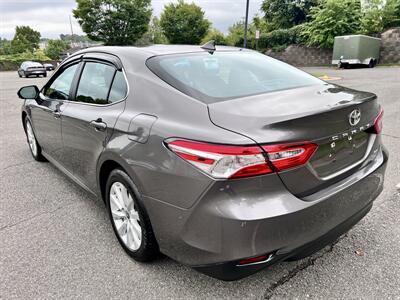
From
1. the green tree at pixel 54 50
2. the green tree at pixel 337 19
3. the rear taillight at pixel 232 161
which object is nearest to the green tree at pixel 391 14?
the green tree at pixel 337 19

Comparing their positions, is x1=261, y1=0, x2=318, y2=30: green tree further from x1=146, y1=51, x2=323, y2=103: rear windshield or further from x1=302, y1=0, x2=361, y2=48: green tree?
x1=146, y1=51, x2=323, y2=103: rear windshield

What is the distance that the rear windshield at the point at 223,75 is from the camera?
2.24 metres

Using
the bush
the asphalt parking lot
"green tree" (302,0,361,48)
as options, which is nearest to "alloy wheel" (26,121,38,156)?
the asphalt parking lot

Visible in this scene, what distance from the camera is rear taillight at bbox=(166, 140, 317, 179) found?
5.60ft

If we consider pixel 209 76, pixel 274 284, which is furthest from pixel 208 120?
pixel 274 284

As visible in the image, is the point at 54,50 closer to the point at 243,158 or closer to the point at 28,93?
the point at 28,93

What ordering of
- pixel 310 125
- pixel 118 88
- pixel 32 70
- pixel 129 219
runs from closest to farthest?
pixel 310 125 < pixel 129 219 < pixel 118 88 < pixel 32 70

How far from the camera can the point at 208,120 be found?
189cm

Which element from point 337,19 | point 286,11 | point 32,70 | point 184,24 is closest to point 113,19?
point 184,24

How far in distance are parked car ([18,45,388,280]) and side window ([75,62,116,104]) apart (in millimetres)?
19

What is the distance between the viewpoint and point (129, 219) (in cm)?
248

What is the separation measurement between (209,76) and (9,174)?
3425 millimetres

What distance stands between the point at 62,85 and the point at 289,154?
2.79 meters

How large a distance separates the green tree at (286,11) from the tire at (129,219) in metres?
41.7
